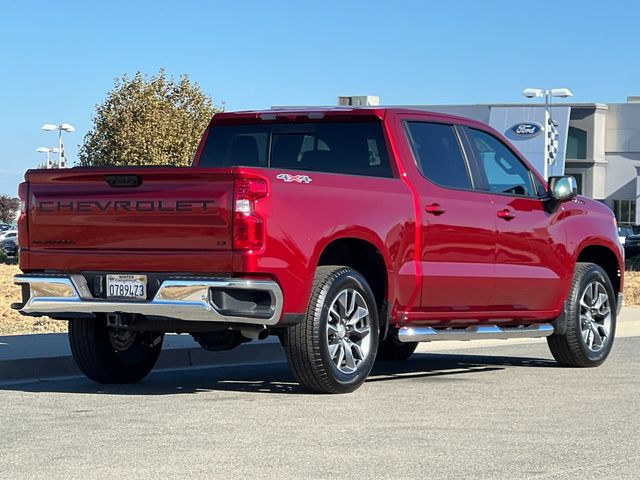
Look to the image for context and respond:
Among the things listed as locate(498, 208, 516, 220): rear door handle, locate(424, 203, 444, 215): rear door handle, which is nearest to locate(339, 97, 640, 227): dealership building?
locate(498, 208, 516, 220): rear door handle

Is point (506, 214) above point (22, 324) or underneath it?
above

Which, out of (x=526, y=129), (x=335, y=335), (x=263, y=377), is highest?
(x=526, y=129)

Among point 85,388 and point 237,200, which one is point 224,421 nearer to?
point 237,200

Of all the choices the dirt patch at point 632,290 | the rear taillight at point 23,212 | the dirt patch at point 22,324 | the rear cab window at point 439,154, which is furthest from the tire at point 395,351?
the dirt patch at point 632,290

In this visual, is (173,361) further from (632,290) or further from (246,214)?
(632,290)

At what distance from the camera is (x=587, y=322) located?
12.1 metres

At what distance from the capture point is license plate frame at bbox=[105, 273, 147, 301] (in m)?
9.30

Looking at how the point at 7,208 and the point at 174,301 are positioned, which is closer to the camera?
the point at 174,301

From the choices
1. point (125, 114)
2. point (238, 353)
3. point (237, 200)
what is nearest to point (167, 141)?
point (125, 114)

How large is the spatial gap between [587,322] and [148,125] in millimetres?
49312

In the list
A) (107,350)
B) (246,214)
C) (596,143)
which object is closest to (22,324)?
(107,350)

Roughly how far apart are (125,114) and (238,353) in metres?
49.8

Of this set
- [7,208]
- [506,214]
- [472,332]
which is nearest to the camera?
[472,332]

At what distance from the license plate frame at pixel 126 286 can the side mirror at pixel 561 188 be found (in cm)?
392
